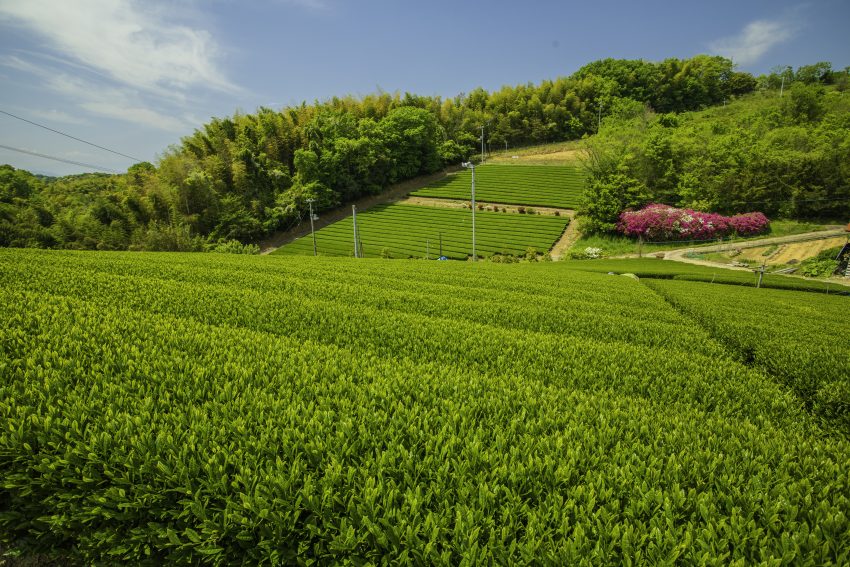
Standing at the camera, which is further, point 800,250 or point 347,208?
point 347,208

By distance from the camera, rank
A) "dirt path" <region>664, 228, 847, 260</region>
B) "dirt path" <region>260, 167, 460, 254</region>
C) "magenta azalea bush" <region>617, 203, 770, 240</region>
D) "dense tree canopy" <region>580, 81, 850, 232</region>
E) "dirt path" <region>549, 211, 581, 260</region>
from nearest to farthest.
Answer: "dirt path" <region>664, 228, 847, 260</region> → "magenta azalea bush" <region>617, 203, 770, 240</region> → "dense tree canopy" <region>580, 81, 850, 232</region> → "dirt path" <region>549, 211, 581, 260</region> → "dirt path" <region>260, 167, 460, 254</region>

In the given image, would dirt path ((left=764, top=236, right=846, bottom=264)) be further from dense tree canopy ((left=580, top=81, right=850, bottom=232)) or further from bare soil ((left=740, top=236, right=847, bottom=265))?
dense tree canopy ((left=580, top=81, right=850, bottom=232))

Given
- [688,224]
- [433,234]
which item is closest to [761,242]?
[688,224]

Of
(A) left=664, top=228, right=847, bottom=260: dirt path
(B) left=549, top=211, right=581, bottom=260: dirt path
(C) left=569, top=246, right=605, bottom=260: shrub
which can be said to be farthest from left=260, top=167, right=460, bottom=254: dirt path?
(A) left=664, top=228, right=847, bottom=260: dirt path

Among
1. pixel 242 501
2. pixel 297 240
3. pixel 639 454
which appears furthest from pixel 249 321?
pixel 297 240

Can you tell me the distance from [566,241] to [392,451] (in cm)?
4825

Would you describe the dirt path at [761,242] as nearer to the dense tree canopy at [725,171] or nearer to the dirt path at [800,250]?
the dirt path at [800,250]

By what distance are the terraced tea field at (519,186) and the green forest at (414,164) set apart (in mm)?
6433

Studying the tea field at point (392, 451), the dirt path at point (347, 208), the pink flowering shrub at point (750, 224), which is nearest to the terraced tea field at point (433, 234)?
the dirt path at point (347, 208)

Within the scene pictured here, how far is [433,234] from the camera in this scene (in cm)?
4947

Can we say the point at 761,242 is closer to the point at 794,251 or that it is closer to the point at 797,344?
the point at 794,251

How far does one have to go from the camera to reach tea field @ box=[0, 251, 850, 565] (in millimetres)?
2443

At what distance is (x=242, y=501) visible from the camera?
99.5 inches

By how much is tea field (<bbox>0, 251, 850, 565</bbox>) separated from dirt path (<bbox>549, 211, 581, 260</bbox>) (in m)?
39.4
